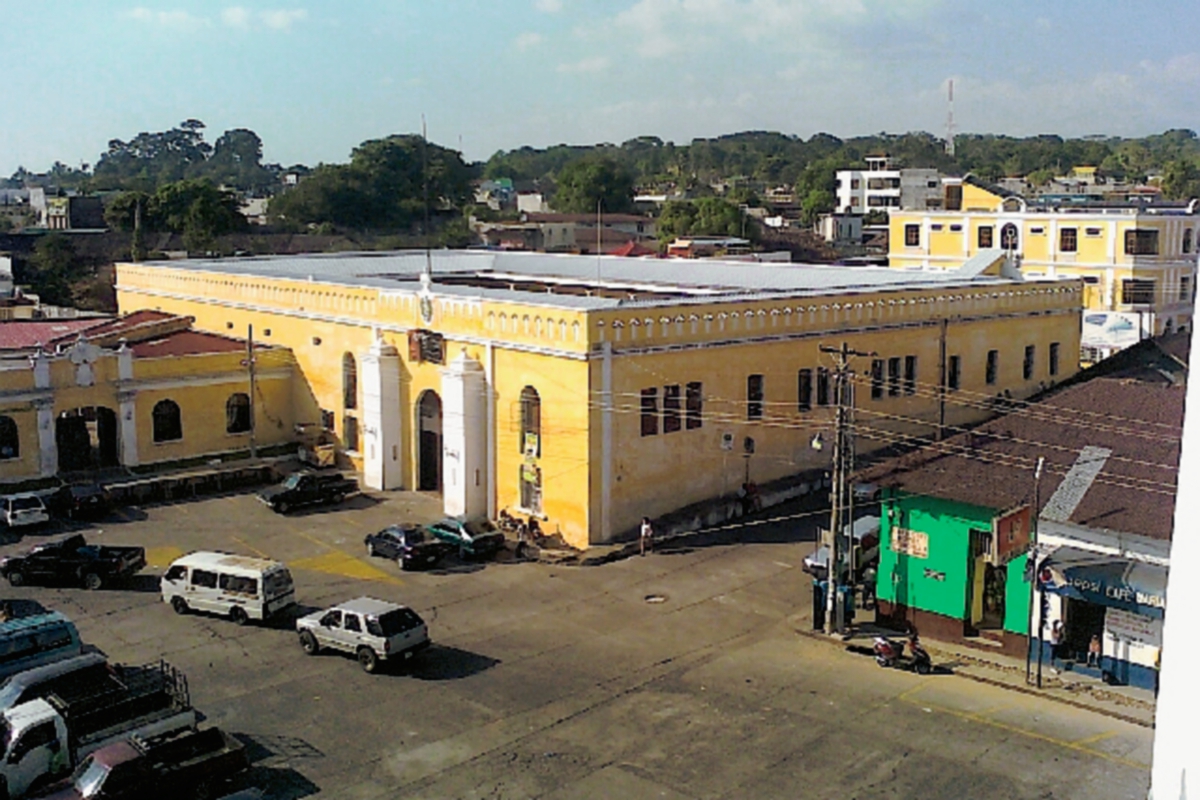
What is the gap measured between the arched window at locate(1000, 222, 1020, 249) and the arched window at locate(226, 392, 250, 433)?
4136cm

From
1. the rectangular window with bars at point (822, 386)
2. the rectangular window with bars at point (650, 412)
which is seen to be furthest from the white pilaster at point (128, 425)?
the rectangular window with bars at point (822, 386)

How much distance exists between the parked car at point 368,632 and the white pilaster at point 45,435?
1721 centimetres

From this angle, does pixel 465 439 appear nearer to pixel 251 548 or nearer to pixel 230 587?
pixel 251 548

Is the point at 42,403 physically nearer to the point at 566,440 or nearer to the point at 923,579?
the point at 566,440

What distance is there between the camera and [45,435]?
36594 millimetres

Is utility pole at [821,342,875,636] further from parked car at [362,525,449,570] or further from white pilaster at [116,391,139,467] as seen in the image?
white pilaster at [116,391,139,467]

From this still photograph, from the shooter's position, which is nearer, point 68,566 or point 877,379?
point 68,566

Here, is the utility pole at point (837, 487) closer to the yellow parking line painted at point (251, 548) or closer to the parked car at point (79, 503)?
the yellow parking line painted at point (251, 548)

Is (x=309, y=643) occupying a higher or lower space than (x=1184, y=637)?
lower

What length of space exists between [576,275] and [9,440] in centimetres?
2261

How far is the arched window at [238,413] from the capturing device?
40688 mm

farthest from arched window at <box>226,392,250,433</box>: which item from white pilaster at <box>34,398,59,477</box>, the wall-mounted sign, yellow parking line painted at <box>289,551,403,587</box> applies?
the wall-mounted sign

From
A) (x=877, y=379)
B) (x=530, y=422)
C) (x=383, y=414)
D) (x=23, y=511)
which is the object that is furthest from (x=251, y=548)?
(x=877, y=379)

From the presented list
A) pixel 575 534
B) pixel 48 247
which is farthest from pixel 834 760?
pixel 48 247
